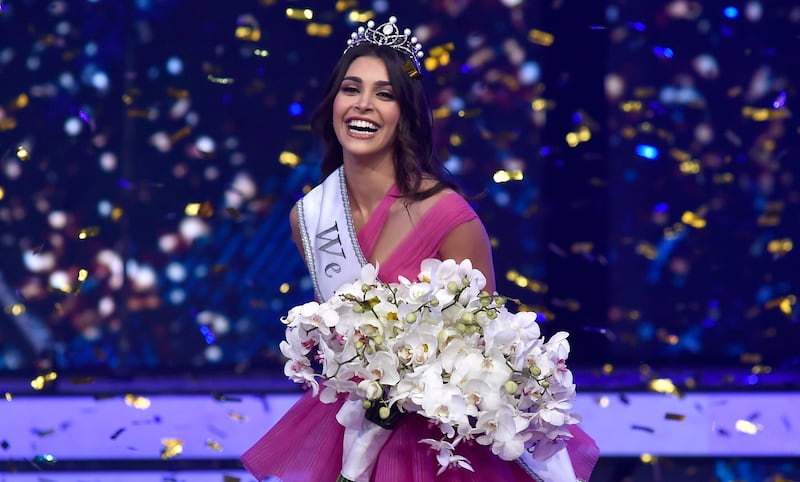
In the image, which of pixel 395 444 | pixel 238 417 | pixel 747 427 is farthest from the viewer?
pixel 238 417

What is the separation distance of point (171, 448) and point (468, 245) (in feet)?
7.35

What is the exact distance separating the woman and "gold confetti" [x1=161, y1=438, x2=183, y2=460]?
1.98 meters

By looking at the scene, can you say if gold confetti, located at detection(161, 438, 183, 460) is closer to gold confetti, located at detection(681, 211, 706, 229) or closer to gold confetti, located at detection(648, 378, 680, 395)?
gold confetti, located at detection(648, 378, 680, 395)

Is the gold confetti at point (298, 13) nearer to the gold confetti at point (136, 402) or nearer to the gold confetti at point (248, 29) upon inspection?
the gold confetti at point (248, 29)

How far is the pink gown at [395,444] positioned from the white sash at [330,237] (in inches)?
1.4

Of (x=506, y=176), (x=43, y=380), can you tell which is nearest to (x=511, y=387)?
(x=506, y=176)

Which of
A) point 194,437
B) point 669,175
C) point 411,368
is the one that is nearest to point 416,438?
point 411,368

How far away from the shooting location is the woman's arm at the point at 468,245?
90.8 inches

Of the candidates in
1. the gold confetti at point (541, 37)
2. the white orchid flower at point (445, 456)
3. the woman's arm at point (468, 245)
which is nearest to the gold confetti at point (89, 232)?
the gold confetti at point (541, 37)

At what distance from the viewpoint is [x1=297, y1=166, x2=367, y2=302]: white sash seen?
2.32 m

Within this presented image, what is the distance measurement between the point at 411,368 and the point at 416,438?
0.24 metres

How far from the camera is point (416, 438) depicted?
2.03m

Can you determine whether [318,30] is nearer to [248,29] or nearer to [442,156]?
[248,29]

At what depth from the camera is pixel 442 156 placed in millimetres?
4469
